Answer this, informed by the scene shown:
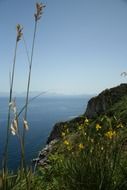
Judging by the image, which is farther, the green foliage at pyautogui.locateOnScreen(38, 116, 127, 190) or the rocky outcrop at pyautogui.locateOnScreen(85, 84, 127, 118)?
the rocky outcrop at pyautogui.locateOnScreen(85, 84, 127, 118)

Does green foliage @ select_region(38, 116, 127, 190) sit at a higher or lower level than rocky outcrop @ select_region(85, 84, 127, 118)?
lower

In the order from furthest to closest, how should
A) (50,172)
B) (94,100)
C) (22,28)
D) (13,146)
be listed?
(13,146)
(94,100)
(50,172)
(22,28)

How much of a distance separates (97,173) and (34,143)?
127 m

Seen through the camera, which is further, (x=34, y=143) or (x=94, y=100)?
(x=34, y=143)

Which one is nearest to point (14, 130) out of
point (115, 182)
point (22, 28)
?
point (22, 28)

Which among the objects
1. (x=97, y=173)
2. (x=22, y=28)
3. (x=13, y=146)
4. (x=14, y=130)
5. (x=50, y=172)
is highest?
(x=22, y=28)

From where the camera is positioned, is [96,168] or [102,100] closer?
[96,168]

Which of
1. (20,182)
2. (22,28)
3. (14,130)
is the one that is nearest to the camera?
(14,130)

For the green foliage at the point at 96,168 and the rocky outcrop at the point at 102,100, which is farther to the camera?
the rocky outcrop at the point at 102,100

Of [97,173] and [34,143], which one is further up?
[97,173]

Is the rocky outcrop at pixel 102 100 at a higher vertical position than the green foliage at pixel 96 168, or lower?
higher

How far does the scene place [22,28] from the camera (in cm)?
326

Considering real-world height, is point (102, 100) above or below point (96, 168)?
above

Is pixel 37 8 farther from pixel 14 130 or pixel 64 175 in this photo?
pixel 64 175
